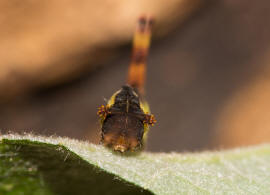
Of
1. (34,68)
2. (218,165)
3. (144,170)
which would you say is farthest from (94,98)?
(144,170)

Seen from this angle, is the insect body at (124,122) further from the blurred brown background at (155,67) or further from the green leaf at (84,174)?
the blurred brown background at (155,67)

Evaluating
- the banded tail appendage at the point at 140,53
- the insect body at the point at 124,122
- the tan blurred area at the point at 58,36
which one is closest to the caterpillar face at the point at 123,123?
the insect body at the point at 124,122

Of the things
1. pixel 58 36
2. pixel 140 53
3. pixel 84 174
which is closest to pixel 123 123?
pixel 84 174

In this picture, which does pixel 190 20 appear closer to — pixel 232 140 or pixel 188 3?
pixel 188 3

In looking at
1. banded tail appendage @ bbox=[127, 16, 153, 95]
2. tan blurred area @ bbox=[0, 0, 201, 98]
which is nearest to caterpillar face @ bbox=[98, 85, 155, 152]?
banded tail appendage @ bbox=[127, 16, 153, 95]

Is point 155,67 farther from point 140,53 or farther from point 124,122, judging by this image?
point 124,122

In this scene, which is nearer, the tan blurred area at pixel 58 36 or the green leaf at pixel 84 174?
the green leaf at pixel 84 174
